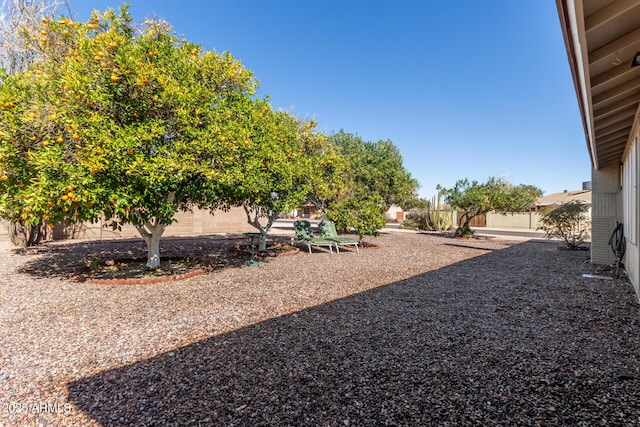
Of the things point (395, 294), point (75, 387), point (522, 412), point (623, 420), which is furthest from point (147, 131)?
point (623, 420)

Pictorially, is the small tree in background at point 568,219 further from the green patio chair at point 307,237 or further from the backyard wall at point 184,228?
the backyard wall at point 184,228

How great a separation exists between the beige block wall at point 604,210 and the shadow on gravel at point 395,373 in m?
5.05

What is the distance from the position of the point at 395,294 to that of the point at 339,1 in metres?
12.5

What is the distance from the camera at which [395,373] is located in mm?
2846

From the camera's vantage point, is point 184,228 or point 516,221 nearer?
point 184,228

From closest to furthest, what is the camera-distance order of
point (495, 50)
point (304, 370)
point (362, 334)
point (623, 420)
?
point (623, 420) → point (304, 370) → point (362, 334) → point (495, 50)

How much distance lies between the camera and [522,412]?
2266 millimetres

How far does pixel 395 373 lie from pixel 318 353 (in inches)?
32.8

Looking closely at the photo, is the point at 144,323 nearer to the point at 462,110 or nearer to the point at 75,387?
the point at 75,387

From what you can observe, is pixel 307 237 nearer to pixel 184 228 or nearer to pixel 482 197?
pixel 184 228

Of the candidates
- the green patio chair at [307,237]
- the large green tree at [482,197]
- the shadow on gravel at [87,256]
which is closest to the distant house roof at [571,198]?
the large green tree at [482,197]

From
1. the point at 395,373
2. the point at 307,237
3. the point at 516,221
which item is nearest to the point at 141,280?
the point at 395,373

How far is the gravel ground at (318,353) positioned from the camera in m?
2.31

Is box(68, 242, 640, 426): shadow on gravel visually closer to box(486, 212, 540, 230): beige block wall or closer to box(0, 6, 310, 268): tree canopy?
box(0, 6, 310, 268): tree canopy
